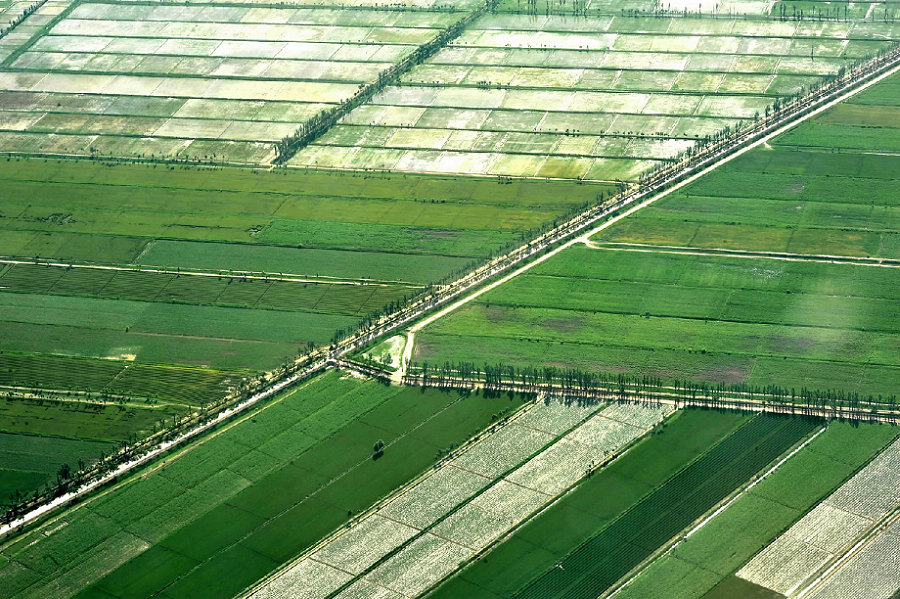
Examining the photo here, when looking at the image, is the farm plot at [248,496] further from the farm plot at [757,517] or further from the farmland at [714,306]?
the farm plot at [757,517]

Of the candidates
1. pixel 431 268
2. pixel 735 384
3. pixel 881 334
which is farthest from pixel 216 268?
pixel 881 334

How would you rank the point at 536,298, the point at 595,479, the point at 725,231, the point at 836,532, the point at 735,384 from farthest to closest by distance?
the point at 725,231
the point at 536,298
the point at 735,384
the point at 595,479
the point at 836,532

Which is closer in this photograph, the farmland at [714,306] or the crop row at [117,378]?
the farmland at [714,306]

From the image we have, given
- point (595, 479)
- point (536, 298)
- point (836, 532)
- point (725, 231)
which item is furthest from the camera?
point (725, 231)

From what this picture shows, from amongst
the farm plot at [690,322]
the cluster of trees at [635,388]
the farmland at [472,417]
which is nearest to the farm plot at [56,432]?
the farmland at [472,417]

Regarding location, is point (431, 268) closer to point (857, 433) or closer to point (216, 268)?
point (216, 268)

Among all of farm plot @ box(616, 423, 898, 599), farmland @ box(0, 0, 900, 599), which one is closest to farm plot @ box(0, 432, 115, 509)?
farmland @ box(0, 0, 900, 599)
